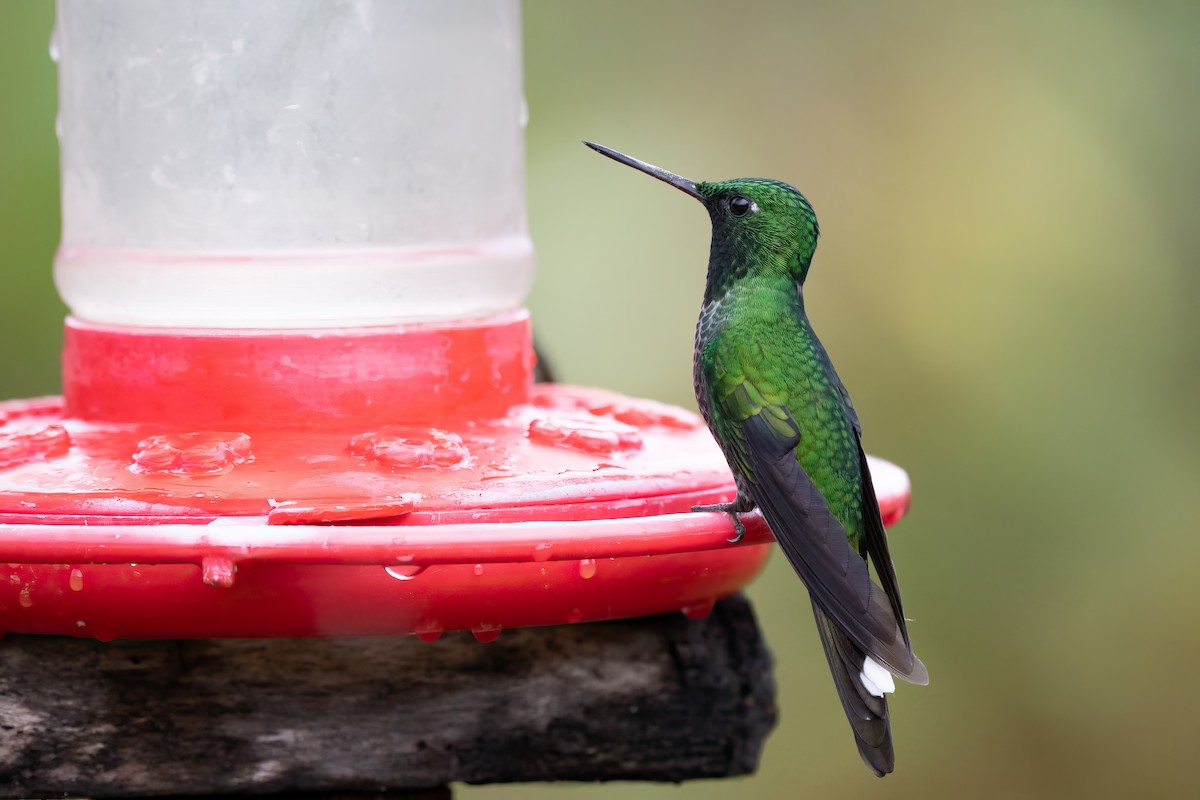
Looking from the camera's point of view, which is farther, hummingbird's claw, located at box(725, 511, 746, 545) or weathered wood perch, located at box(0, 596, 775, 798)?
→ weathered wood perch, located at box(0, 596, 775, 798)

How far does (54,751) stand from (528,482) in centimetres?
61

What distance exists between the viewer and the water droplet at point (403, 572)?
1.47m

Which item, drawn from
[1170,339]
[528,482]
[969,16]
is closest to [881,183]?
[969,16]

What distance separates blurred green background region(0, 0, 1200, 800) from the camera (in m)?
4.32

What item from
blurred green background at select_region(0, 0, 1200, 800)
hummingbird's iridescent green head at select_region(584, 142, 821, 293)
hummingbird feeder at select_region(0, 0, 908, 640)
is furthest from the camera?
blurred green background at select_region(0, 0, 1200, 800)

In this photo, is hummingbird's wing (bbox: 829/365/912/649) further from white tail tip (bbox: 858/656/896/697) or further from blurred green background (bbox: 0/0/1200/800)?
blurred green background (bbox: 0/0/1200/800)

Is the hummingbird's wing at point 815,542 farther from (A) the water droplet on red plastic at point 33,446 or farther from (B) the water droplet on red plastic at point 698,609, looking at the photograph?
(A) the water droplet on red plastic at point 33,446

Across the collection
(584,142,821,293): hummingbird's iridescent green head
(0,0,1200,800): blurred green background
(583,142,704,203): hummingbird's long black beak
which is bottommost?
(0,0,1200,800): blurred green background

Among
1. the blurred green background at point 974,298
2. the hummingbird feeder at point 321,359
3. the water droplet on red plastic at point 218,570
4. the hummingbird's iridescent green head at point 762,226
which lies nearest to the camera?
the water droplet on red plastic at point 218,570

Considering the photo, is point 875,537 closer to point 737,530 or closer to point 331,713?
point 737,530

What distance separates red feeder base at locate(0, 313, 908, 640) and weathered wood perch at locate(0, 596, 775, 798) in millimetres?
121

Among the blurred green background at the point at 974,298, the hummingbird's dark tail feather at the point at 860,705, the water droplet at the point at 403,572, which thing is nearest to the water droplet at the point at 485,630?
the water droplet at the point at 403,572

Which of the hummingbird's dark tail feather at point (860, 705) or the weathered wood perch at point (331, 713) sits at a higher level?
the hummingbird's dark tail feather at point (860, 705)

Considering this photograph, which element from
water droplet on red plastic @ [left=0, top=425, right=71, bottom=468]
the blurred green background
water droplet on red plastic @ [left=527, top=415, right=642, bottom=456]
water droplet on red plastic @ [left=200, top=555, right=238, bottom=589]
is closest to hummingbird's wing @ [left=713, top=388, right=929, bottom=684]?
water droplet on red plastic @ [left=527, top=415, right=642, bottom=456]
